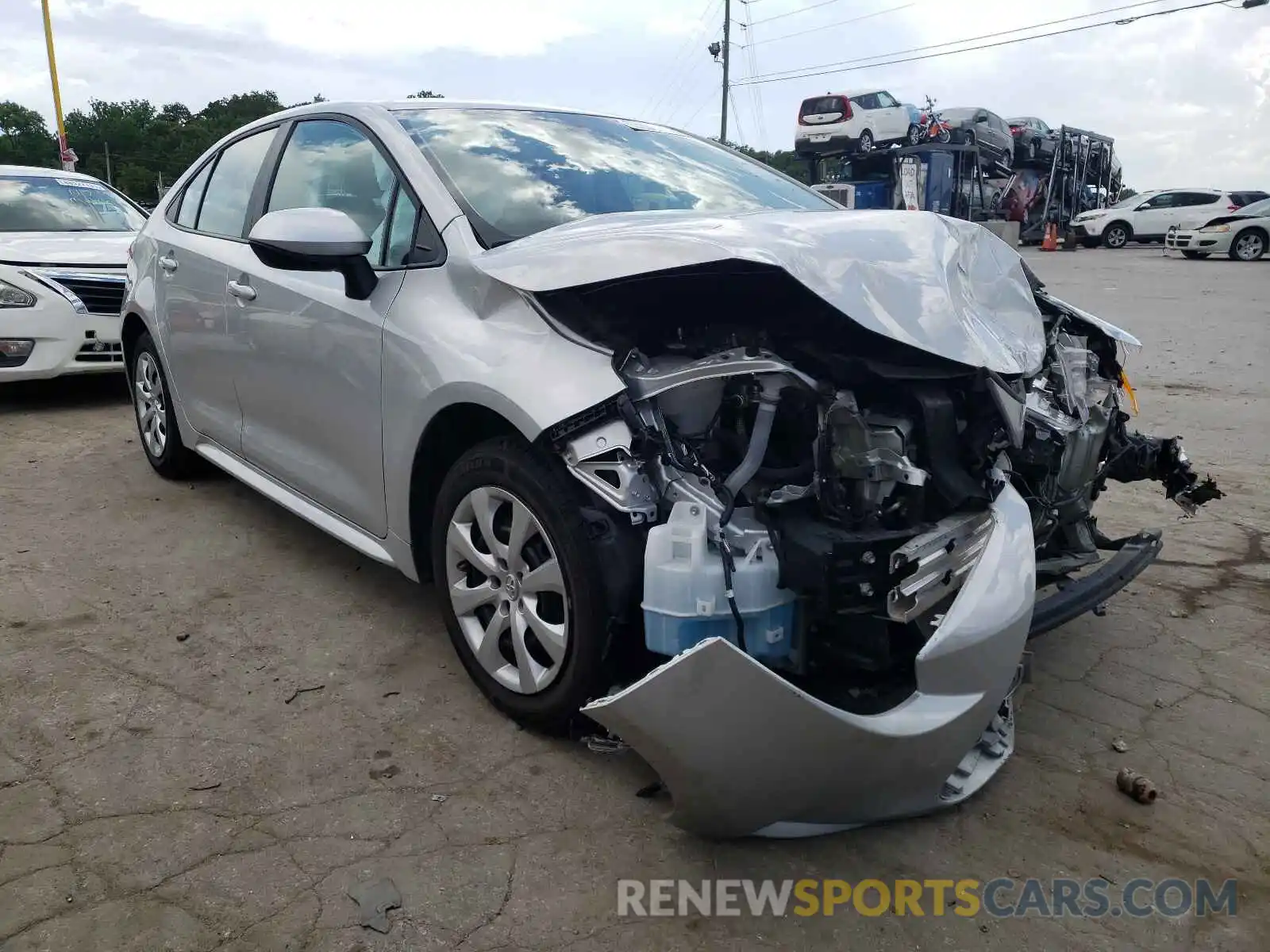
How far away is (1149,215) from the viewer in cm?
2425

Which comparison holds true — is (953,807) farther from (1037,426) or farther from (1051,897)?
(1037,426)

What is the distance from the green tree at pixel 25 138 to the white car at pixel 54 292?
163ft

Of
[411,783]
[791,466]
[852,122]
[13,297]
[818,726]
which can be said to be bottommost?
[411,783]

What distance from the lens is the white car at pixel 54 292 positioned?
639 centimetres

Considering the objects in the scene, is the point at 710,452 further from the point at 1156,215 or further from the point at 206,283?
the point at 1156,215

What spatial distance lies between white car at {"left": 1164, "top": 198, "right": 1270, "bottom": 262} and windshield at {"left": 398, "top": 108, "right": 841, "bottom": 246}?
19.9 metres

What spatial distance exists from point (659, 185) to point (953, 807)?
2085mm

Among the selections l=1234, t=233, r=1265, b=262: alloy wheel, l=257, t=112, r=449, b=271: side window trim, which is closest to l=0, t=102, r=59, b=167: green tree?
l=1234, t=233, r=1265, b=262: alloy wheel

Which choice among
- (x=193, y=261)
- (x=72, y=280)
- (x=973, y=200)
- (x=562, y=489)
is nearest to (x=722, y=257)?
(x=562, y=489)

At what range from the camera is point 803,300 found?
2.32 metres

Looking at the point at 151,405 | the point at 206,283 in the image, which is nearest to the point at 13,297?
the point at 151,405

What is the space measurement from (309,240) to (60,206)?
6.18 metres

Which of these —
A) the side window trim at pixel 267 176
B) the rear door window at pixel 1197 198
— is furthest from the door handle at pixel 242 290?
the rear door window at pixel 1197 198

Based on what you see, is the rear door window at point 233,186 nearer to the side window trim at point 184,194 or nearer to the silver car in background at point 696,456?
the side window trim at point 184,194
